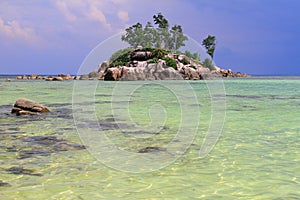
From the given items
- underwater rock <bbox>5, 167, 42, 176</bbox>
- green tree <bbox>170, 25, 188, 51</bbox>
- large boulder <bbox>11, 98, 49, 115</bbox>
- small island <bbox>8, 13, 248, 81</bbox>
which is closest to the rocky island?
small island <bbox>8, 13, 248, 81</bbox>

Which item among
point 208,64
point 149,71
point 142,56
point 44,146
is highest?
point 208,64

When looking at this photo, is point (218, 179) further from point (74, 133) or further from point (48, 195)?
point (74, 133)

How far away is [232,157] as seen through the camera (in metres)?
7.70

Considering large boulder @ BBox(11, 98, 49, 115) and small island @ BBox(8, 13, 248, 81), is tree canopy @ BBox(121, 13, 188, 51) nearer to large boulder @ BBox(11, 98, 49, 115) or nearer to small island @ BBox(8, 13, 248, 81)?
small island @ BBox(8, 13, 248, 81)

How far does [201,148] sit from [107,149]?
2.26 meters

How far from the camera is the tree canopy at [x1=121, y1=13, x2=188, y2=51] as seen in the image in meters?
98.2

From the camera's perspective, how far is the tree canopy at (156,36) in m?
98.2

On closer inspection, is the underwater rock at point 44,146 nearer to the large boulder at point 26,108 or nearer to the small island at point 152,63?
the large boulder at point 26,108

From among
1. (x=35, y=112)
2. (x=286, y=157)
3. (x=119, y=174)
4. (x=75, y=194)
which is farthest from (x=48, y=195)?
(x=35, y=112)

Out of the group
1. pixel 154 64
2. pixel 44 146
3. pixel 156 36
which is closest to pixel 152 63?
pixel 154 64

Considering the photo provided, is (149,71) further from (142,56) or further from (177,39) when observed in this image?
(177,39)

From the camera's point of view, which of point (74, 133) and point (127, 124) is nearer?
point (74, 133)

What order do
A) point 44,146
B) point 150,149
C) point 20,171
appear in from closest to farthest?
point 20,171, point 150,149, point 44,146

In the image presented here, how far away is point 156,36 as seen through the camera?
322ft
